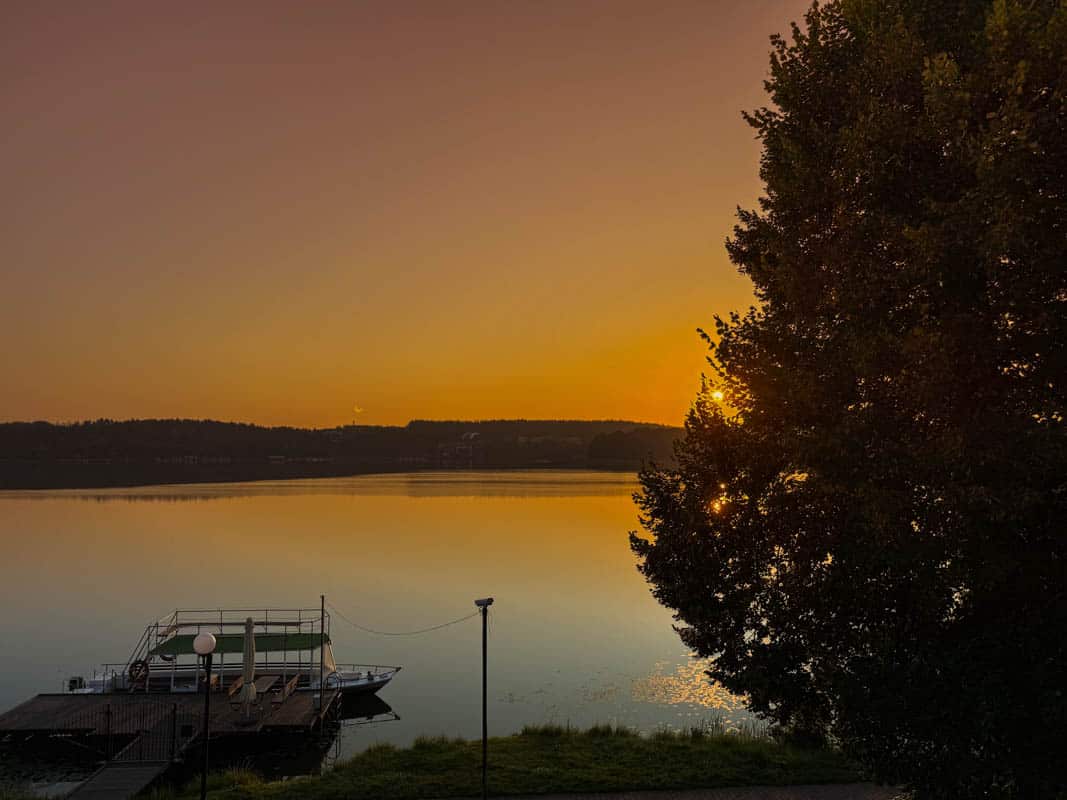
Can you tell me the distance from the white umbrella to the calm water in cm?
383

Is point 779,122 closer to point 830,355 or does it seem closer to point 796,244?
point 796,244

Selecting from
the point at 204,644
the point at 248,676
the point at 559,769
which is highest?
the point at 204,644

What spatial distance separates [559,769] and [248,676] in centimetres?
1550

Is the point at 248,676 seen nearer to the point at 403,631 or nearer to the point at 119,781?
the point at 119,781

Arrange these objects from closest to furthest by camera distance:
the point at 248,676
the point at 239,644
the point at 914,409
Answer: the point at 914,409
the point at 248,676
the point at 239,644

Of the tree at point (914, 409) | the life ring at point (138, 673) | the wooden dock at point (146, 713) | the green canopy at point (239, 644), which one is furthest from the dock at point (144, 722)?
the tree at point (914, 409)

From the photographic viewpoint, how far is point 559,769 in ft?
61.9

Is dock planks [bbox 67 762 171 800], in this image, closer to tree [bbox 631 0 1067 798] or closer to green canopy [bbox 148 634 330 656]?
green canopy [bbox 148 634 330 656]

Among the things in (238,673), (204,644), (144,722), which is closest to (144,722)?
(144,722)

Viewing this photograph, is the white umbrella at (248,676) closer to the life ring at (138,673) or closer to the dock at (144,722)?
the dock at (144,722)

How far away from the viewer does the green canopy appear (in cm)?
3309

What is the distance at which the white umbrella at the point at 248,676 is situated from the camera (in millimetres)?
28831

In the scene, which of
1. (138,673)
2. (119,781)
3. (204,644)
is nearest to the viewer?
(204,644)

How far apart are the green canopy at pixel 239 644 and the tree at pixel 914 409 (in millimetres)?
24448
